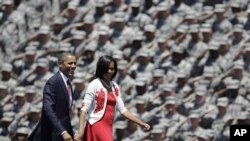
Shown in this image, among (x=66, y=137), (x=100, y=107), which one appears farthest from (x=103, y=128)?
(x=66, y=137)

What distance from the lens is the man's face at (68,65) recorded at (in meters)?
9.98

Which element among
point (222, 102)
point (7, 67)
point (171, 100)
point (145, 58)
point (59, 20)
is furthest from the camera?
point (59, 20)

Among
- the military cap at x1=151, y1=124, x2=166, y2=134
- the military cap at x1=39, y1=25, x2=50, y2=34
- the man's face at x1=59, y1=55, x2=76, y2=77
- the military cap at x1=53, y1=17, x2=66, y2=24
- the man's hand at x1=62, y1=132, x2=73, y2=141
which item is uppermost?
the military cap at x1=53, y1=17, x2=66, y2=24

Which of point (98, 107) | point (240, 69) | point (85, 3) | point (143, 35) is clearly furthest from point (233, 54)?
point (98, 107)

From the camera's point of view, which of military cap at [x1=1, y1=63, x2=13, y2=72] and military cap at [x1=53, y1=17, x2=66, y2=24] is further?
military cap at [x1=53, y1=17, x2=66, y2=24]

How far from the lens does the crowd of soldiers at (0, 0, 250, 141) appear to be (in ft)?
46.9

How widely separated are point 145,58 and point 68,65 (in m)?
5.36

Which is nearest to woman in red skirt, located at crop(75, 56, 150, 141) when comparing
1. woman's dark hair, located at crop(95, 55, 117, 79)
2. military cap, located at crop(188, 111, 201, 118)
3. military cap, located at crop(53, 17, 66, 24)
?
woman's dark hair, located at crop(95, 55, 117, 79)

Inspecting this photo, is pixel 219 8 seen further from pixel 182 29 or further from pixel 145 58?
pixel 145 58

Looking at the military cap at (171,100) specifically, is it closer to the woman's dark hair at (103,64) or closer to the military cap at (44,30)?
the military cap at (44,30)

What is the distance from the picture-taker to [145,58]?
15.3m

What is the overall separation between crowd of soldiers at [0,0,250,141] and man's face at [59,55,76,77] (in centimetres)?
409

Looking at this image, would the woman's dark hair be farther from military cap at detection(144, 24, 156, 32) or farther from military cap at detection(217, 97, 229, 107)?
military cap at detection(144, 24, 156, 32)

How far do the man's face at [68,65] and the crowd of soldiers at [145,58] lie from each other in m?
4.09
